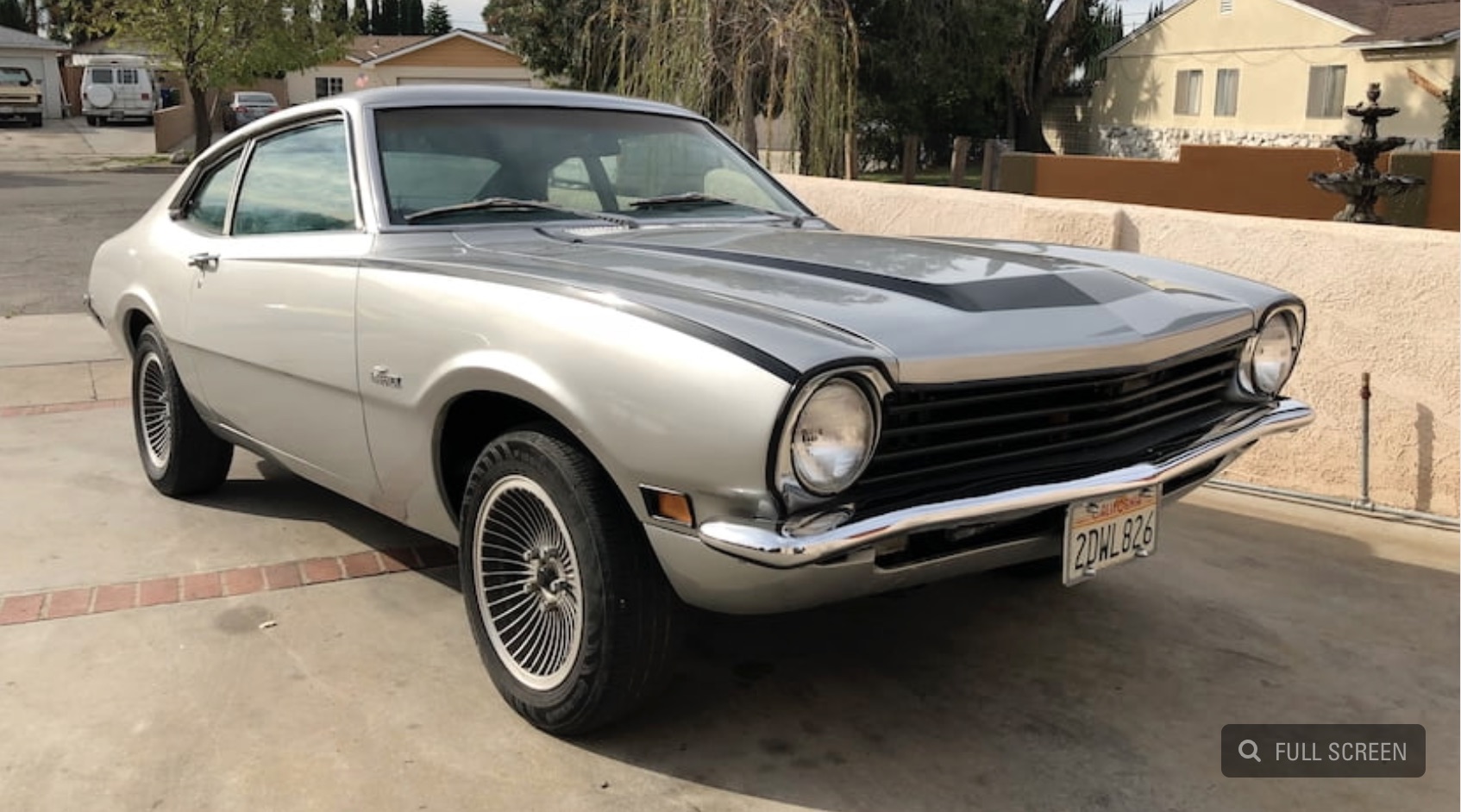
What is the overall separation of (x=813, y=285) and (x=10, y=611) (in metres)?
2.68

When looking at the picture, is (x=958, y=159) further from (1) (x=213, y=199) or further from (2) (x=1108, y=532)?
(2) (x=1108, y=532)

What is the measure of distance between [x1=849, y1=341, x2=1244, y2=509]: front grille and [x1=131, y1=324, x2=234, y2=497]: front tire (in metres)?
3.05

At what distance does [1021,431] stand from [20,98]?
4572 cm

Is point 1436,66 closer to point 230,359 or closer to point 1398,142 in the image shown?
point 1398,142

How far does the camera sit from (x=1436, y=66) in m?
27.8

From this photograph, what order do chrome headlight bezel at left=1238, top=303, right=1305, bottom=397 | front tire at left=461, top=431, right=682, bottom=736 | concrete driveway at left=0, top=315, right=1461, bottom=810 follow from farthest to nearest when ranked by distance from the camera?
chrome headlight bezel at left=1238, top=303, right=1305, bottom=397 < concrete driveway at left=0, top=315, right=1461, bottom=810 < front tire at left=461, top=431, right=682, bottom=736

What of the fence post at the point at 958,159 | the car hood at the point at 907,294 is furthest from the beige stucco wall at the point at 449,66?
the car hood at the point at 907,294

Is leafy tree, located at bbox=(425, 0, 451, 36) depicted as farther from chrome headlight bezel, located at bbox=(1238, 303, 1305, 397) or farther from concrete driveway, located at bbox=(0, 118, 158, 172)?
chrome headlight bezel, located at bbox=(1238, 303, 1305, 397)

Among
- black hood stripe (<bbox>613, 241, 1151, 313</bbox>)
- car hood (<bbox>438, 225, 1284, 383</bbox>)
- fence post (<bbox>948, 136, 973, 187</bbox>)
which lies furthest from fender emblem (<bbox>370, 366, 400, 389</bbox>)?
fence post (<bbox>948, 136, 973, 187</bbox>)

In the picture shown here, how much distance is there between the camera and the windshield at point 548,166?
12.3ft

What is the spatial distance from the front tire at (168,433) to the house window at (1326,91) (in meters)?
30.5

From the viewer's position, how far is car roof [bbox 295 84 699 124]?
388cm

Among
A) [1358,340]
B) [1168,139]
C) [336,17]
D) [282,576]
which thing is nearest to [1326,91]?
[1168,139]

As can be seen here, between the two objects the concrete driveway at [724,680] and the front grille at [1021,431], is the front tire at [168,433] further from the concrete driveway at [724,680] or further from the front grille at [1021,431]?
the front grille at [1021,431]
